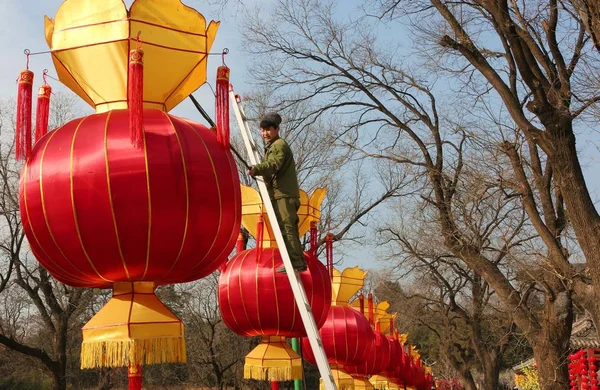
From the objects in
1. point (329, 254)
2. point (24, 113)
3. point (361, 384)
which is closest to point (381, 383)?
point (361, 384)

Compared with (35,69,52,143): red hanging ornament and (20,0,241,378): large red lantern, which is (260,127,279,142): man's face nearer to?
(20,0,241,378): large red lantern

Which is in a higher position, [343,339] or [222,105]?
[222,105]

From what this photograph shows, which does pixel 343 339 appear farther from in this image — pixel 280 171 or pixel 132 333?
pixel 132 333

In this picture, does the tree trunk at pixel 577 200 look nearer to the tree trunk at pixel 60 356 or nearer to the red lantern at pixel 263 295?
the red lantern at pixel 263 295

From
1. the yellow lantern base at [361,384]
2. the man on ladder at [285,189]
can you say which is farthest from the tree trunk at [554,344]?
the man on ladder at [285,189]

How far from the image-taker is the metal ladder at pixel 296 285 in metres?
4.38

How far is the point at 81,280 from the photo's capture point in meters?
4.61

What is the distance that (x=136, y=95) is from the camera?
14.6 ft

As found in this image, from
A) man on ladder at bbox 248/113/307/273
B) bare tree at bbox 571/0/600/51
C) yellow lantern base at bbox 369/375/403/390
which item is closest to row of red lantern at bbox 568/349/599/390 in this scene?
yellow lantern base at bbox 369/375/403/390

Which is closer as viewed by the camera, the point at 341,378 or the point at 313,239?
the point at 313,239

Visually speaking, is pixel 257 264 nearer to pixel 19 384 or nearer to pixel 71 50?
pixel 71 50

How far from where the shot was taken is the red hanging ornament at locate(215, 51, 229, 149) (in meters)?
4.86

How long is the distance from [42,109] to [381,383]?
592 inches

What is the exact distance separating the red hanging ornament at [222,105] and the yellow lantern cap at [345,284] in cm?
643
